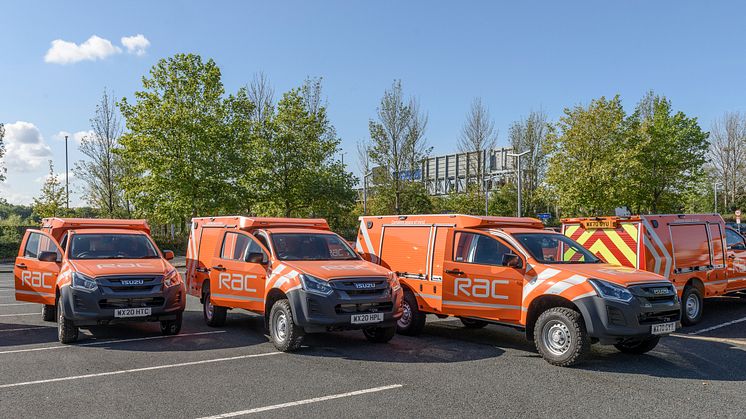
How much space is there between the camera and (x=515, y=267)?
28.2 feet

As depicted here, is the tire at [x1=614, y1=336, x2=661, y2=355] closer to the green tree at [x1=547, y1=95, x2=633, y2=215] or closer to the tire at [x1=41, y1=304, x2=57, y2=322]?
the tire at [x1=41, y1=304, x2=57, y2=322]

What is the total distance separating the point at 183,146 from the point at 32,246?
18.2 metres

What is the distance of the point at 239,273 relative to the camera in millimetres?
10297

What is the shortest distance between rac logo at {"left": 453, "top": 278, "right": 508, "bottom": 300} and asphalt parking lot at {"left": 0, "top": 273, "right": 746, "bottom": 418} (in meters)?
0.81

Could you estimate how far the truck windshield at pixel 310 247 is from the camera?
383 inches

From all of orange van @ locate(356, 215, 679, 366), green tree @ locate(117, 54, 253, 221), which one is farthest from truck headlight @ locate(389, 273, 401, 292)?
green tree @ locate(117, 54, 253, 221)

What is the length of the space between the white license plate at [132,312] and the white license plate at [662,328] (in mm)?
7156

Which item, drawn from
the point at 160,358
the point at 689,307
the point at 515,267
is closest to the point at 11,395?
the point at 160,358

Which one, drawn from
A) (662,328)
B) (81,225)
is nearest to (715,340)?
(662,328)

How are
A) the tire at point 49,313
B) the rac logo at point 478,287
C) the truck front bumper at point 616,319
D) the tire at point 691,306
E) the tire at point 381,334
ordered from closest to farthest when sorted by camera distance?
the truck front bumper at point 616,319, the rac logo at point 478,287, the tire at point 381,334, the tire at point 691,306, the tire at point 49,313

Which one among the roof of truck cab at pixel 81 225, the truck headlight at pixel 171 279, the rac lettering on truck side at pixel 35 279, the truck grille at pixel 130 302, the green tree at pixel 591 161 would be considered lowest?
the truck grille at pixel 130 302

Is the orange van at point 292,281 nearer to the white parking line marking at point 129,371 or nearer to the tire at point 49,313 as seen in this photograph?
the white parking line marking at point 129,371

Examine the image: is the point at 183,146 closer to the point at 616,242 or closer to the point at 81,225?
the point at 81,225

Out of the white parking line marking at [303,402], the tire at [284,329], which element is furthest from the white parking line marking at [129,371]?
the white parking line marking at [303,402]
